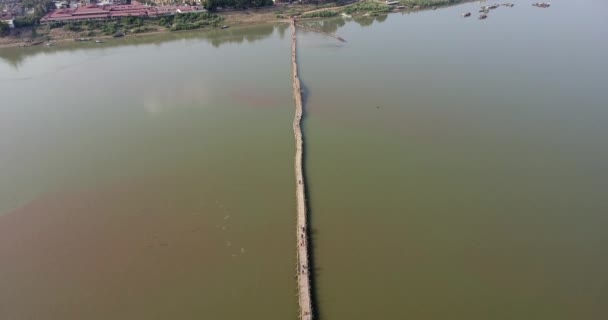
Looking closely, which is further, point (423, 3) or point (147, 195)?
point (423, 3)

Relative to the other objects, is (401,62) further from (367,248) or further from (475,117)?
(367,248)

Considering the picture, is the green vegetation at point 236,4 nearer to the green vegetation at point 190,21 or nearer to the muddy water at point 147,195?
the green vegetation at point 190,21

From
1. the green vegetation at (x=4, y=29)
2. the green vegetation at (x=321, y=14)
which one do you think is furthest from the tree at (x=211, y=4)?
the green vegetation at (x=4, y=29)

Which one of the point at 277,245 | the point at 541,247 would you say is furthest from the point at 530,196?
the point at 277,245

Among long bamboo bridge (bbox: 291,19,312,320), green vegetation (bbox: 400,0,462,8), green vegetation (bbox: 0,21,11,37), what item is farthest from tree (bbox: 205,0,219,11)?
long bamboo bridge (bbox: 291,19,312,320)

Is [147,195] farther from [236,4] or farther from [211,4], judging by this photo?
[236,4]

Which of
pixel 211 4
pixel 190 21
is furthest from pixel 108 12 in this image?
pixel 211 4
